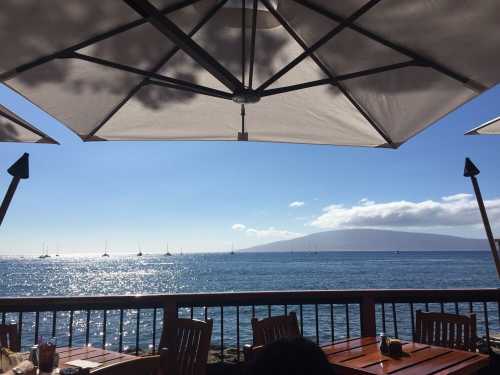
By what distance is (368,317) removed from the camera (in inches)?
150

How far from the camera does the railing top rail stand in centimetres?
355

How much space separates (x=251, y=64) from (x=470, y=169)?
2.13m

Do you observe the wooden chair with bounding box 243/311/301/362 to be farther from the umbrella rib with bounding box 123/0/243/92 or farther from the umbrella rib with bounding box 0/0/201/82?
the umbrella rib with bounding box 0/0/201/82

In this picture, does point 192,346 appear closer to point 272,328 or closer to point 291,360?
point 272,328

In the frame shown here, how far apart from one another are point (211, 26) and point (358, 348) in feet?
8.10

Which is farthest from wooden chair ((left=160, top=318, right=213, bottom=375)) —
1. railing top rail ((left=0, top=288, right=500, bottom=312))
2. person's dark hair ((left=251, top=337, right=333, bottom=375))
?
person's dark hair ((left=251, top=337, right=333, bottom=375))

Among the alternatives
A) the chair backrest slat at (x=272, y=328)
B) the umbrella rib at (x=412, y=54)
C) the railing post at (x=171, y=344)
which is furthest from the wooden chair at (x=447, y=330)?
the railing post at (x=171, y=344)

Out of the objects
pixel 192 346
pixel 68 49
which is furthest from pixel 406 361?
pixel 68 49

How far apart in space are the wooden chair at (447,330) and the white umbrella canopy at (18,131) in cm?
340

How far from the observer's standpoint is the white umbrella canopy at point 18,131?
9.71 ft

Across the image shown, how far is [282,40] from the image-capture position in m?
2.95

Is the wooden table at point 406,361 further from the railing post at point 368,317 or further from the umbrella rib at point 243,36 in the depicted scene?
the umbrella rib at point 243,36

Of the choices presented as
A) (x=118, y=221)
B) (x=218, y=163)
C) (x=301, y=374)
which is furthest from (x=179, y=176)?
(x=118, y=221)

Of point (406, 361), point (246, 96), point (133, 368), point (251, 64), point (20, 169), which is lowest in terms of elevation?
point (406, 361)
